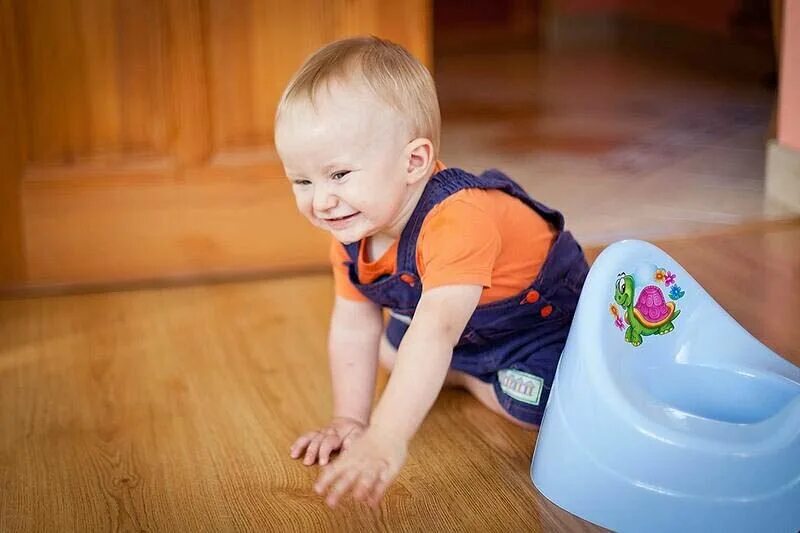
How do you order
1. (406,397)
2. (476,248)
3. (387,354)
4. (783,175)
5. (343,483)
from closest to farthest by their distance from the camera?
(343,483), (406,397), (476,248), (387,354), (783,175)

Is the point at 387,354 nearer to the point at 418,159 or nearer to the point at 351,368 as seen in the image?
the point at 351,368

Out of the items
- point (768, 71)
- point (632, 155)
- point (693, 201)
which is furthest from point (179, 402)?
point (768, 71)

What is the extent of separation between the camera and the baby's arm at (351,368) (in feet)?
4.67

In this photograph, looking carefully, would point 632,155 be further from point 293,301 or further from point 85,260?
point 85,260

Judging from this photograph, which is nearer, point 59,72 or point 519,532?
point 519,532

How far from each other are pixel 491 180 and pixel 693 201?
1118mm

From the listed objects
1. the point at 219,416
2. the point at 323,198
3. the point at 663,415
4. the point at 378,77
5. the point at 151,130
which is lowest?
the point at 219,416

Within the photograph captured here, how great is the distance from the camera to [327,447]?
4.56ft

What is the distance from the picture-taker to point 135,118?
6.44 feet

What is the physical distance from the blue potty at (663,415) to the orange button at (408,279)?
0.66 ft

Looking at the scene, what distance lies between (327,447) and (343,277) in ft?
0.70

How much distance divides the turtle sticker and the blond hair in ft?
0.87

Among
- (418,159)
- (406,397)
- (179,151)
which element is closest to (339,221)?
(418,159)

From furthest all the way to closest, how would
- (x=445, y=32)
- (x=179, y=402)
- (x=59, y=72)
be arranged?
(x=445, y=32) < (x=59, y=72) < (x=179, y=402)
